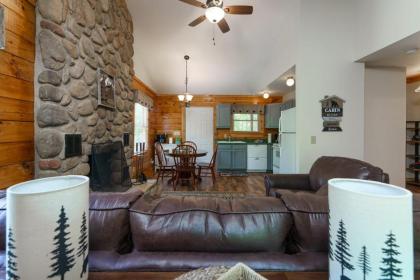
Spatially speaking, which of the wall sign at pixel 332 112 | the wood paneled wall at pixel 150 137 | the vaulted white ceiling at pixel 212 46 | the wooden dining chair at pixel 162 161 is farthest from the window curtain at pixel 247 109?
the wall sign at pixel 332 112

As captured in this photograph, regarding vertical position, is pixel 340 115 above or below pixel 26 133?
above

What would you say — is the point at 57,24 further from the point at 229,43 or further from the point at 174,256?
the point at 229,43

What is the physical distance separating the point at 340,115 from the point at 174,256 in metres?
3.24

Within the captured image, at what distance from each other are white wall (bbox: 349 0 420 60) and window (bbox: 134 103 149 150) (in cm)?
447

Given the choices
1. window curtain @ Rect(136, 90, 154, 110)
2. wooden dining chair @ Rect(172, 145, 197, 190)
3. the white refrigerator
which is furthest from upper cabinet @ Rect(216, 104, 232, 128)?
wooden dining chair @ Rect(172, 145, 197, 190)

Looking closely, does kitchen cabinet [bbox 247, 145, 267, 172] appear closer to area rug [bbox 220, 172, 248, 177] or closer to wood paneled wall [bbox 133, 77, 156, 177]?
area rug [bbox 220, 172, 248, 177]

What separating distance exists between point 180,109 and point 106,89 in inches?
184

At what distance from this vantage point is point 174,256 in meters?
0.84

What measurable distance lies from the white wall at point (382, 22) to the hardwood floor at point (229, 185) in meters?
2.89

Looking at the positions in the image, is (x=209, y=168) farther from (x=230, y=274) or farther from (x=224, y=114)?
(x=230, y=274)

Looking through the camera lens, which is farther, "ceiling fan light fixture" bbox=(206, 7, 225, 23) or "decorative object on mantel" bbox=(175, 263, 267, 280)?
"ceiling fan light fixture" bbox=(206, 7, 225, 23)

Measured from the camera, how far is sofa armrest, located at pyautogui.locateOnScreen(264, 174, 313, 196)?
108 inches

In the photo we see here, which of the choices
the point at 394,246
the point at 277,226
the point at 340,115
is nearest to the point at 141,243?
the point at 277,226

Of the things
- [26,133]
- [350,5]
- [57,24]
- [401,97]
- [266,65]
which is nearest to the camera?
[26,133]
